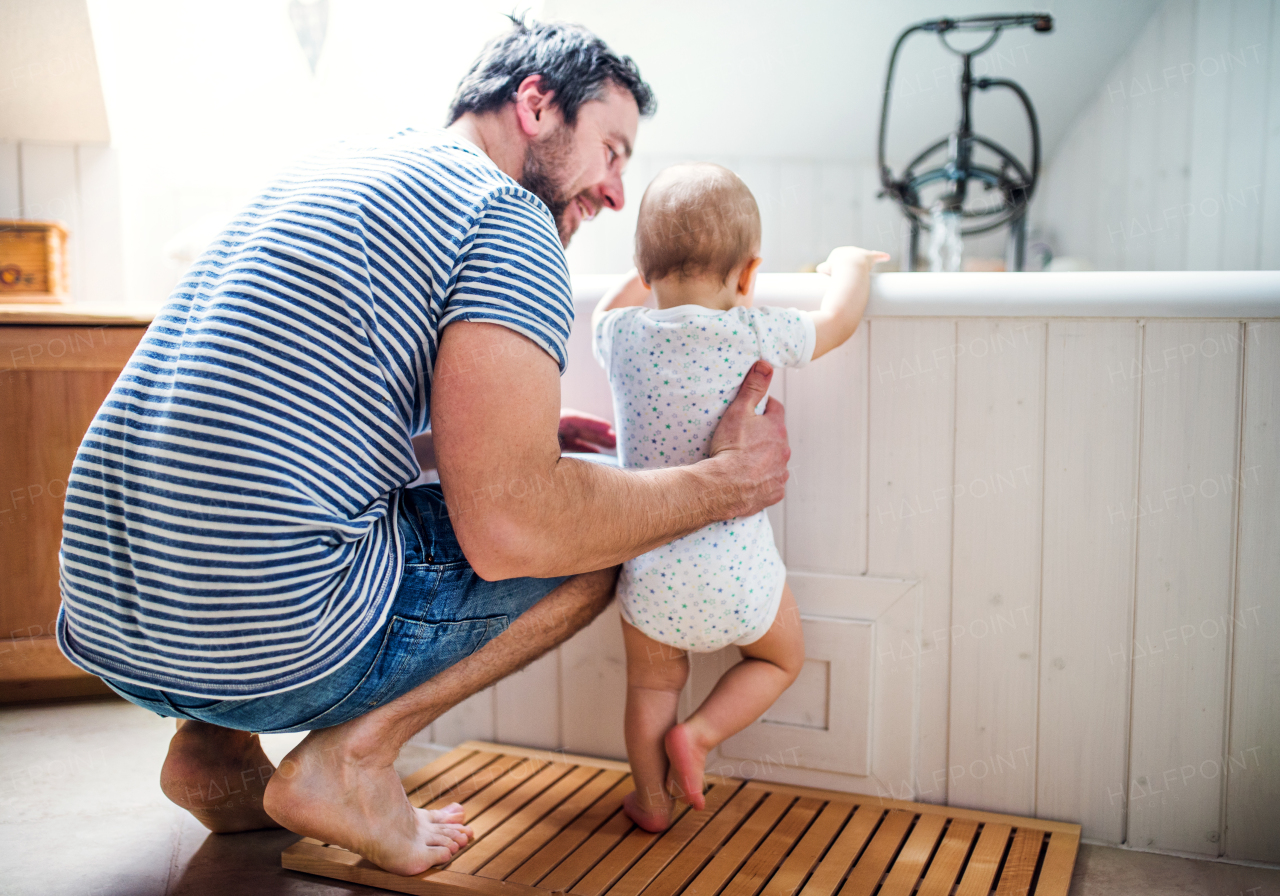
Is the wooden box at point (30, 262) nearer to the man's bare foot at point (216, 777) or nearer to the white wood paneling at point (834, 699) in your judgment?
the man's bare foot at point (216, 777)

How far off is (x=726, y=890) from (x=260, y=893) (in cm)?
52

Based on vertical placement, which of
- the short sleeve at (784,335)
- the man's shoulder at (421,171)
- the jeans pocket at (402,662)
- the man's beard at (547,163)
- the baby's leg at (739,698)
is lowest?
the baby's leg at (739,698)

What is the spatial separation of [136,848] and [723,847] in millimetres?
718

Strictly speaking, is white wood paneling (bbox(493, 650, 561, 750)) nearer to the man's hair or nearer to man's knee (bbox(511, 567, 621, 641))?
man's knee (bbox(511, 567, 621, 641))

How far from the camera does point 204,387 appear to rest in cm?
77

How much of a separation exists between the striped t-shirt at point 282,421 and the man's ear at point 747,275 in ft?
0.89

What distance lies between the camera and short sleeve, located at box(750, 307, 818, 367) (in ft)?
3.41

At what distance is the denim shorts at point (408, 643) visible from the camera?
86cm

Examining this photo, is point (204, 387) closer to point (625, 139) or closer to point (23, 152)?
point (625, 139)

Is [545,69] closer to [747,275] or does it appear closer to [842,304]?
[747,275]

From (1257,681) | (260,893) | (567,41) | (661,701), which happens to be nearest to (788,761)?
(661,701)

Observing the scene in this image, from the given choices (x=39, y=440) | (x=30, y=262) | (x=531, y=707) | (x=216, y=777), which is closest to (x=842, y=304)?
(x=531, y=707)

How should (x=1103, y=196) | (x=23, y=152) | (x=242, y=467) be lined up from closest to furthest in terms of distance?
(x=242, y=467)
(x=23, y=152)
(x=1103, y=196)

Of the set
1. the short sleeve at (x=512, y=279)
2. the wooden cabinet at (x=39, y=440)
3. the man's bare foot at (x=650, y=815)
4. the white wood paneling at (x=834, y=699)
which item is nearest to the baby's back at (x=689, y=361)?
the short sleeve at (x=512, y=279)
